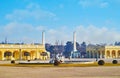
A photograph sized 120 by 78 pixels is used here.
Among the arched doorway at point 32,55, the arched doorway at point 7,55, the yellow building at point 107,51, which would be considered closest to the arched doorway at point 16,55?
the arched doorway at point 7,55

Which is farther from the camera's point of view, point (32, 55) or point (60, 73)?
point (32, 55)

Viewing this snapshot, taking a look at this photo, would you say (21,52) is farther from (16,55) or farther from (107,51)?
(107,51)

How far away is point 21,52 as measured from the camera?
333 feet

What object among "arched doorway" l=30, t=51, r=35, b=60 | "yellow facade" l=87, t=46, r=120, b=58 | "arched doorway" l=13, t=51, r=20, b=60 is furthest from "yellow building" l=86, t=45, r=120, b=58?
"arched doorway" l=13, t=51, r=20, b=60

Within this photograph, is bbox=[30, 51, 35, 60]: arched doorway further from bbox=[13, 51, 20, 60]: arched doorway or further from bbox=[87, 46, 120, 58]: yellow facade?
bbox=[87, 46, 120, 58]: yellow facade

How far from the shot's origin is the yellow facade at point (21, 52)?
9762cm

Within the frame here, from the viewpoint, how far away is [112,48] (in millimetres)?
125312

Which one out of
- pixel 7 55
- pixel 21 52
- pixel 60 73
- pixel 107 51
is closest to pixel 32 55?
pixel 21 52

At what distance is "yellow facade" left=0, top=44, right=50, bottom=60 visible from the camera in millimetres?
97625

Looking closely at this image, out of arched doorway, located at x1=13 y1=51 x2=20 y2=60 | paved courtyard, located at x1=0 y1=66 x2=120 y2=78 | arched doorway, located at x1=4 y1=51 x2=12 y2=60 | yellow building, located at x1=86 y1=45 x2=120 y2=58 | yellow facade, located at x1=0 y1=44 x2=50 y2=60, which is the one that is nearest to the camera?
paved courtyard, located at x1=0 y1=66 x2=120 y2=78

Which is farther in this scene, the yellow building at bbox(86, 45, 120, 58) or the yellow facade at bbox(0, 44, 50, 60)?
the yellow building at bbox(86, 45, 120, 58)

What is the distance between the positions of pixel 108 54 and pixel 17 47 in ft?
141

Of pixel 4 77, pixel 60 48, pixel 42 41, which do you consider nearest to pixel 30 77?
pixel 4 77

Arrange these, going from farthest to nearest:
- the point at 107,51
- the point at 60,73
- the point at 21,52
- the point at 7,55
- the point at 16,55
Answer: the point at 107,51 → the point at 16,55 → the point at 21,52 → the point at 7,55 → the point at 60,73
